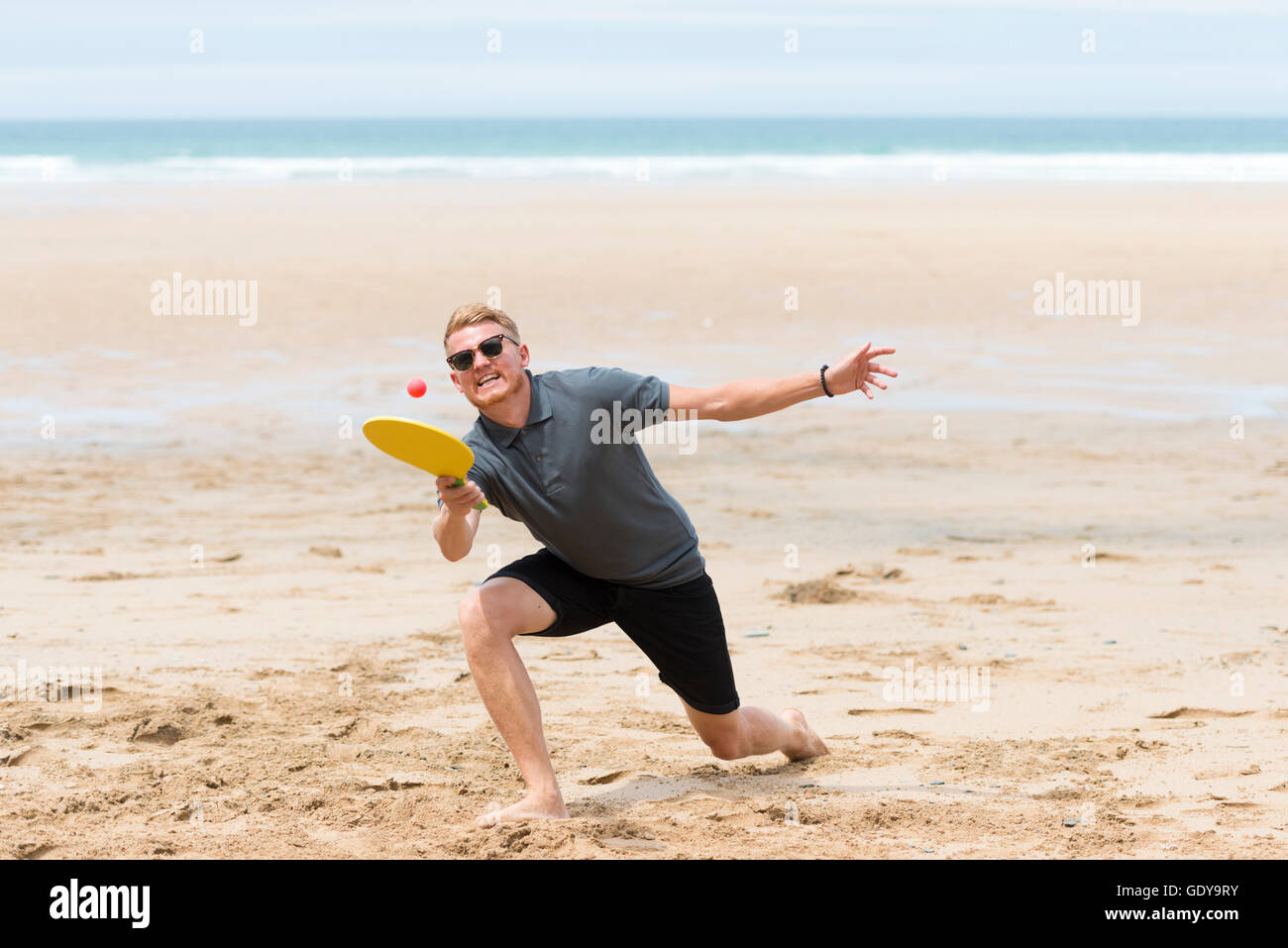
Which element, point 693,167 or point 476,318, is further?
point 693,167

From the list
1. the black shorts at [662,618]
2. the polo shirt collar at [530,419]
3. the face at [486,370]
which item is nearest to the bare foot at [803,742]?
the black shorts at [662,618]

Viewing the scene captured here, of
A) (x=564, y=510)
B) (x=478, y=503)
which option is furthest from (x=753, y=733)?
(x=478, y=503)

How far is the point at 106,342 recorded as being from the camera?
14.7m

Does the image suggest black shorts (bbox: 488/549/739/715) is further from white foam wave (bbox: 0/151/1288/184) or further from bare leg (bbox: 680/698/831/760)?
white foam wave (bbox: 0/151/1288/184)

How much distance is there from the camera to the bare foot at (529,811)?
4.23 meters

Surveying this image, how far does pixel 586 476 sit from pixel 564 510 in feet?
0.41

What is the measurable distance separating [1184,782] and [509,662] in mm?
2169

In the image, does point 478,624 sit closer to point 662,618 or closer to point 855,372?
point 662,618

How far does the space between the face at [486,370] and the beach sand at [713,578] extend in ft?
4.21

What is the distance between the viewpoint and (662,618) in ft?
15.2

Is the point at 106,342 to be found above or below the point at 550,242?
below

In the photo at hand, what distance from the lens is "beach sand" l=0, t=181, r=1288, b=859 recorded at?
4441 mm
